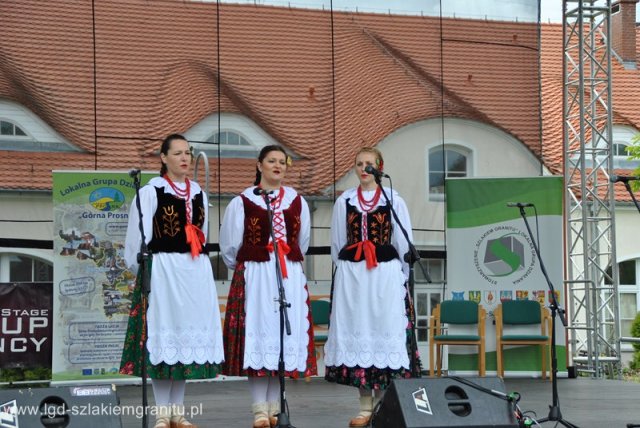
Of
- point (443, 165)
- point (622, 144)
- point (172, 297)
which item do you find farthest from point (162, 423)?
point (622, 144)

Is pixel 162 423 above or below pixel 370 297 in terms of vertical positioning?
below

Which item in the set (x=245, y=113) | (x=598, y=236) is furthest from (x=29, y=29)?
(x=598, y=236)

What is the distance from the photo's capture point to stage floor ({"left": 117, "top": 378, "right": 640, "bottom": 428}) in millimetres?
6191

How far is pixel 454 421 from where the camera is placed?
14.5 ft

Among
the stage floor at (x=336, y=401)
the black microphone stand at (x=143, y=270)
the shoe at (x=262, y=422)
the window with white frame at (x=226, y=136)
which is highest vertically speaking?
the window with white frame at (x=226, y=136)

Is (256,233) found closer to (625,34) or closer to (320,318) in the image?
(320,318)

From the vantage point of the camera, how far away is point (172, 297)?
17.8 feet

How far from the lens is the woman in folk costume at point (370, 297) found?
19.1 feet

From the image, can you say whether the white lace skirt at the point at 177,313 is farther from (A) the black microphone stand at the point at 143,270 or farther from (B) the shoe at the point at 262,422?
(B) the shoe at the point at 262,422

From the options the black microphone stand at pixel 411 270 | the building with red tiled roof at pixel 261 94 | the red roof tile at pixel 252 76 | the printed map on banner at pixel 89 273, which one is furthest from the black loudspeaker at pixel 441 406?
the red roof tile at pixel 252 76

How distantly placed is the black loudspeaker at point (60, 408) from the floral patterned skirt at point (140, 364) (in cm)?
120

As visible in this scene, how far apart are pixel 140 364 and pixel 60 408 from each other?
135cm

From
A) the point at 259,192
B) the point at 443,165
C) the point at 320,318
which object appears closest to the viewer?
the point at 259,192

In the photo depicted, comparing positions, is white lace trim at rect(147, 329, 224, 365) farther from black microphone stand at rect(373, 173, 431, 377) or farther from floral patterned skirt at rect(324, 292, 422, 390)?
black microphone stand at rect(373, 173, 431, 377)
